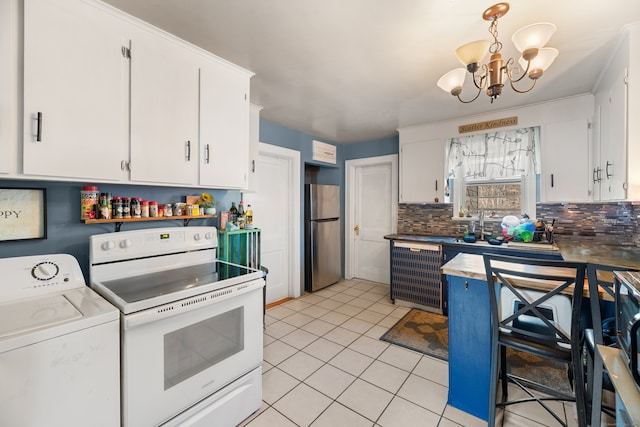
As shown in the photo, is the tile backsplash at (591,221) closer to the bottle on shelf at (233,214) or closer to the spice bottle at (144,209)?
the bottle on shelf at (233,214)

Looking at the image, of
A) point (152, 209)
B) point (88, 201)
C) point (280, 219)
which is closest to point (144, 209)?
point (152, 209)

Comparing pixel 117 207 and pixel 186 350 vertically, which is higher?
pixel 117 207

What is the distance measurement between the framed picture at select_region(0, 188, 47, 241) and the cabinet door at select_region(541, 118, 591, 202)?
419 cm

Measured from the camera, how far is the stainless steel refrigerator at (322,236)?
13.1 feet

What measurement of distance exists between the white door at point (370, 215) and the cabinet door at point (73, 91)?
3.51 metres

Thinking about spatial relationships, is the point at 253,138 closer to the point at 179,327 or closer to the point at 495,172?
the point at 179,327

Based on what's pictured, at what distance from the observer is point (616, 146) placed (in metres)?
1.95

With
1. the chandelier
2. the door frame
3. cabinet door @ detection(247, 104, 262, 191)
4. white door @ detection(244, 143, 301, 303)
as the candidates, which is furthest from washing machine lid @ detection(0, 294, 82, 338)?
the door frame

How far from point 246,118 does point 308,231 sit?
84.6 inches

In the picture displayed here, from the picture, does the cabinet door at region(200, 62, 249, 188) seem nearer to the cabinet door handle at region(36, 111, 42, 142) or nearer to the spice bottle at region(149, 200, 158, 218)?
the spice bottle at region(149, 200, 158, 218)

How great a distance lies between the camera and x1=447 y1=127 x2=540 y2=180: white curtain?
297 cm

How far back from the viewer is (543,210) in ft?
10.1

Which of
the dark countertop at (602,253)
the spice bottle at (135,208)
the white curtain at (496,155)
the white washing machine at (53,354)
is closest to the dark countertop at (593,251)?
the dark countertop at (602,253)

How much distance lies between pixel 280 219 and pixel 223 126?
1.93 m
